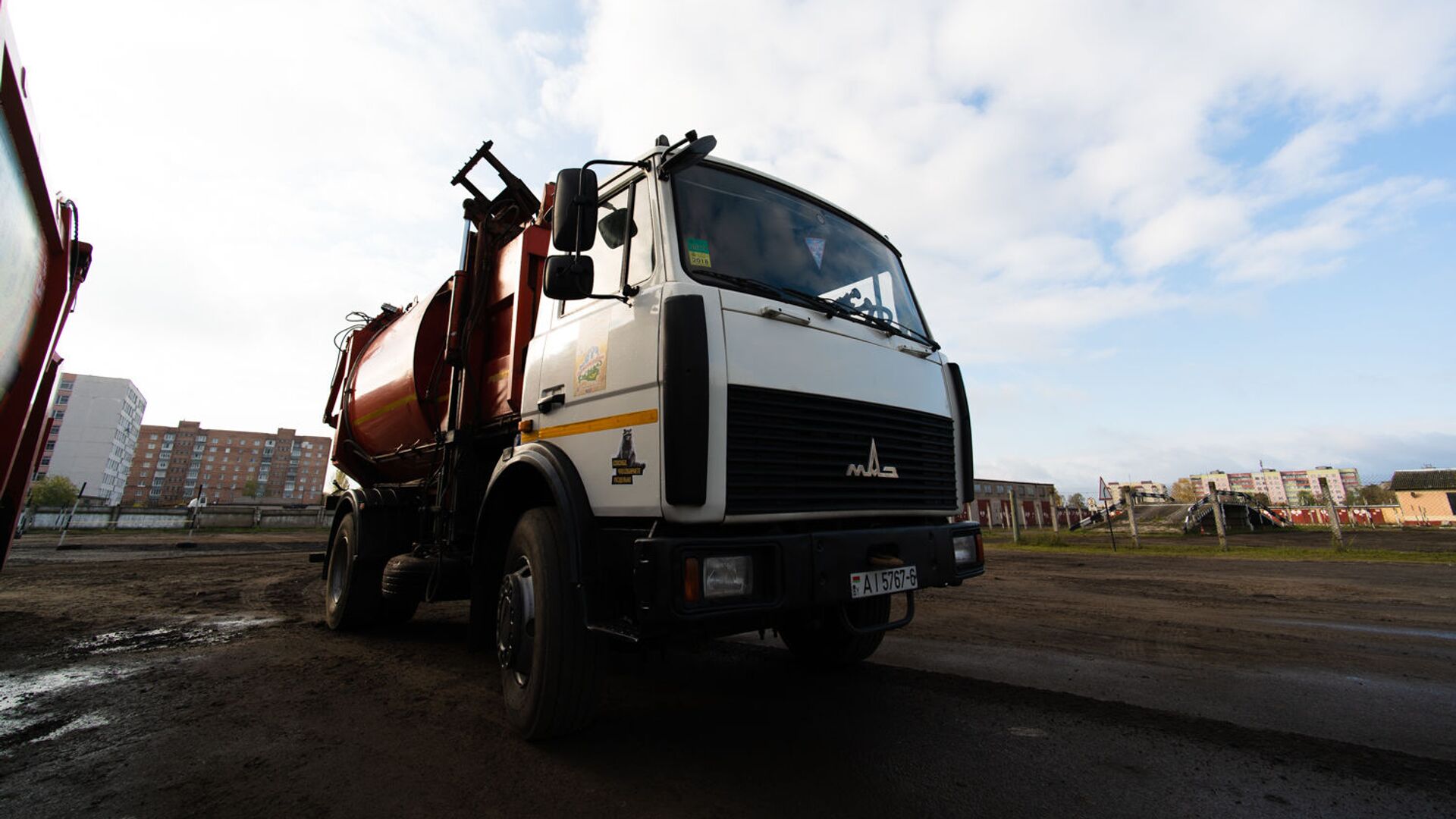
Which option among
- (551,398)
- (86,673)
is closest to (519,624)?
(551,398)

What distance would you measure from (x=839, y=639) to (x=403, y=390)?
4.40 metres

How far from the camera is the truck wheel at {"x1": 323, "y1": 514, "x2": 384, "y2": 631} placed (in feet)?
17.9

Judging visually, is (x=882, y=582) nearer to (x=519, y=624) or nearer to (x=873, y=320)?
(x=873, y=320)

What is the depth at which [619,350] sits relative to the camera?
2947 mm

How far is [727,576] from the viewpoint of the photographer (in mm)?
2404

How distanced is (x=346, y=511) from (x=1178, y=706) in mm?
7031

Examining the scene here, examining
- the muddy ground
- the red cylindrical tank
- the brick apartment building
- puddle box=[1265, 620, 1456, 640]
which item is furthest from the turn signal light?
the brick apartment building

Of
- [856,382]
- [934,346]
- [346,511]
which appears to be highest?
[934,346]

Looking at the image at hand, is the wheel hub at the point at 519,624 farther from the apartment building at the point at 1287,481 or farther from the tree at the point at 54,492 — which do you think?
the apartment building at the point at 1287,481

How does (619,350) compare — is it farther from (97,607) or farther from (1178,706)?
(97,607)

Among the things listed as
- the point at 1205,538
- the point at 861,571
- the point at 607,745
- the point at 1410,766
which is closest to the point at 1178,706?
the point at 1410,766

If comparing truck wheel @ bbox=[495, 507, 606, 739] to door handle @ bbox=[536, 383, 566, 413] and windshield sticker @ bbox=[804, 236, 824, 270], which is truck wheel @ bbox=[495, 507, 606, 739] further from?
windshield sticker @ bbox=[804, 236, 824, 270]

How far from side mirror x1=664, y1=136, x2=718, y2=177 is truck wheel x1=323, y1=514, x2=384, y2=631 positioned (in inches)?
172

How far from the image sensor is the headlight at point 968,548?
10.9 ft
